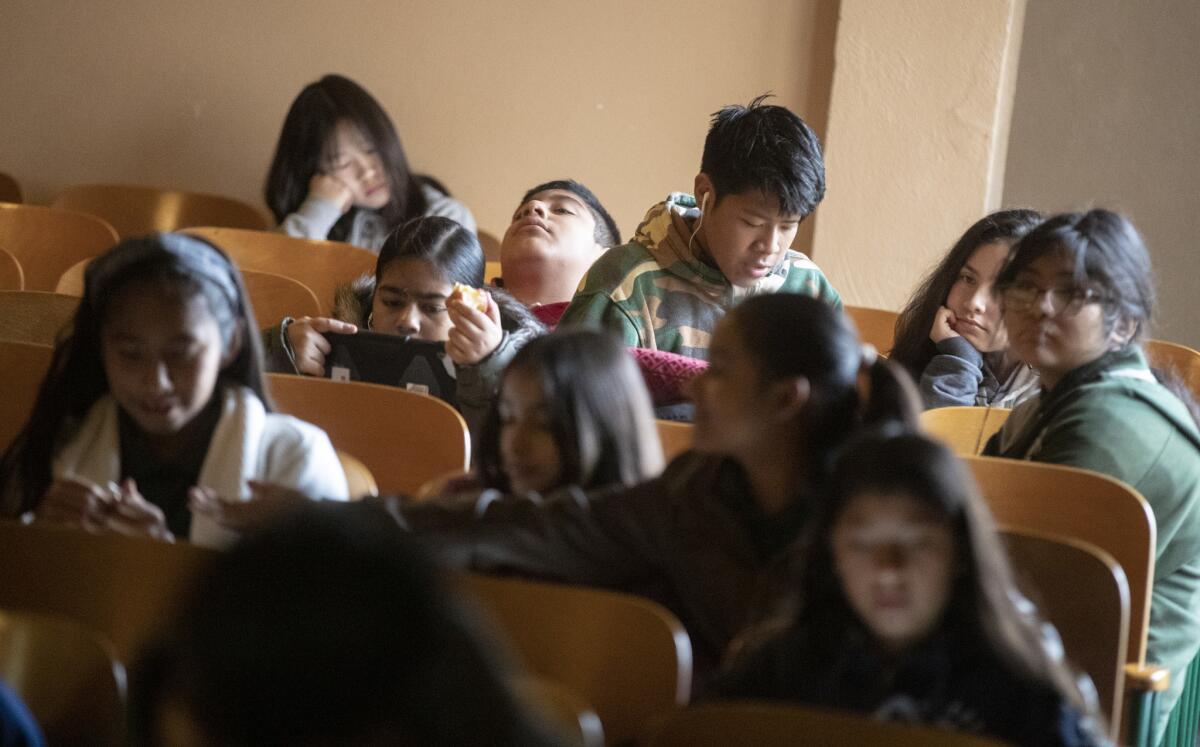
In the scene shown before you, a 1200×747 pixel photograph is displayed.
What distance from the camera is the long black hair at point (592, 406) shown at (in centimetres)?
165

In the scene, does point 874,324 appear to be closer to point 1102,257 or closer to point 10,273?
point 1102,257

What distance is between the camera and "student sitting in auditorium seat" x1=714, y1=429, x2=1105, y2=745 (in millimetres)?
1265

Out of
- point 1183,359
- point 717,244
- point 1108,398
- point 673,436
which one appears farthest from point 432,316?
point 1183,359

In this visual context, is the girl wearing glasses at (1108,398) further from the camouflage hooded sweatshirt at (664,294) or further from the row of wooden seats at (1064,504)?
the camouflage hooded sweatshirt at (664,294)

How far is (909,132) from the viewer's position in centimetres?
416

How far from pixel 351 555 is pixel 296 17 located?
389cm

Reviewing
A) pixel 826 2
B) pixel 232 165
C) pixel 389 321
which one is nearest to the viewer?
pixel 389 321

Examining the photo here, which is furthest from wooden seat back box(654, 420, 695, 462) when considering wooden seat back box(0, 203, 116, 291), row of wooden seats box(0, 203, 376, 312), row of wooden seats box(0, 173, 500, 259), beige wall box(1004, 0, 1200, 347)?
row of wooden seats box(0, 173, 500, 259)

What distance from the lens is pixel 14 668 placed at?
4.20 feet

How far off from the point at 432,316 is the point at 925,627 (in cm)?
158

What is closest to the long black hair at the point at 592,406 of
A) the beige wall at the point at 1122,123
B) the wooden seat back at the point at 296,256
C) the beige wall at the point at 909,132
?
the wooden seat back at the point at 296,256

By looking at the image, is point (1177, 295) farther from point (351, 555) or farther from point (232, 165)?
point (351, 555)

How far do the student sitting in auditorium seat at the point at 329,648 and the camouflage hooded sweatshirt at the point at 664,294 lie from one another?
1784 mm

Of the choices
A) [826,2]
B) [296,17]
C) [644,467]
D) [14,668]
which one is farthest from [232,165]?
[14,668]
